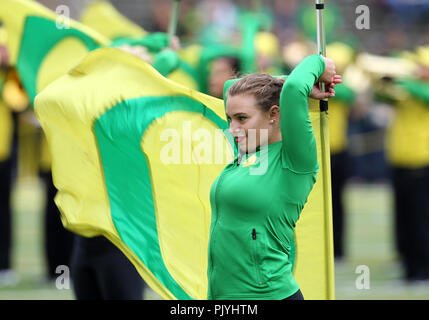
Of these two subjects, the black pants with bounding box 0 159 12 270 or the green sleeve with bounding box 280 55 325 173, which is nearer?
the green sleeve with bounding box 280 55 325 173

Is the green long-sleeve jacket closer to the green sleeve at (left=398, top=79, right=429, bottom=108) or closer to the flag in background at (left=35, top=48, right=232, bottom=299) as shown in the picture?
the flag in background at (left=35, top=48, right=232, bottom=299)

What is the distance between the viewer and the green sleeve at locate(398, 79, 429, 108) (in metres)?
8.47

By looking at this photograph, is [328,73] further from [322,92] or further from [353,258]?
[353,258]

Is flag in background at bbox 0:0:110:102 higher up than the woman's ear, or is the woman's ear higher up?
flag in background at bbox 0:0:110:102

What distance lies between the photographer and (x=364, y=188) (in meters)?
18.9

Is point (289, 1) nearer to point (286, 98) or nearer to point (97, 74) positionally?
point (97, 74)

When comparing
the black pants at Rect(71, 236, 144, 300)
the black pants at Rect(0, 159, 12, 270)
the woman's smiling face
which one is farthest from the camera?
the black pants at Rect(0, 159, 12, 270)

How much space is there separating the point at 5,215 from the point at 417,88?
4.03 m

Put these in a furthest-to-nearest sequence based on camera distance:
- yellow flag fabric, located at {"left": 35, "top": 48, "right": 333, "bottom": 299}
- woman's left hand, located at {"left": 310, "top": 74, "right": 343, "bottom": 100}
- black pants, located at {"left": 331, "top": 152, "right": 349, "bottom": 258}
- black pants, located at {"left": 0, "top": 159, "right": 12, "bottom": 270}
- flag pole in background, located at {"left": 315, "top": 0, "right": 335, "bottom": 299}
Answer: black pants, located at {"left": 331, "top": 152, "right": 349, "bottom": 258} → black pants, located at {"left": 0, "top": 159, "right": 12, "bottom": 270} → yellow flag fabric, located at {"left": 35, "top": 48, "right": 333, "bottom": 299} → flag pole in background, located at {"left": 315, "top": 0, "right": 335, "bottom": 299} → woman's left hand, located at {"left": 310, "top": 74, "right": 343, "bottom": 100}

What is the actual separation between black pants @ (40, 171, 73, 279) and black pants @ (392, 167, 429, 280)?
3.11 meters

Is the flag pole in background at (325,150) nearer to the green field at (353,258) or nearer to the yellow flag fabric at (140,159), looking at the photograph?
the yellow flag fabric at (140,159)

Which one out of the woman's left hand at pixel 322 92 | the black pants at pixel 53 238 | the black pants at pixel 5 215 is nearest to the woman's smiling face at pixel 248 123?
the woman's left hand at pixel 322 92

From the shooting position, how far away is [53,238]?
29.0ft

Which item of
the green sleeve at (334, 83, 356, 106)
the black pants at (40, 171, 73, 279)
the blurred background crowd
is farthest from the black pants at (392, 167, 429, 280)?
the black pants at (40, 171, 73, 279)
